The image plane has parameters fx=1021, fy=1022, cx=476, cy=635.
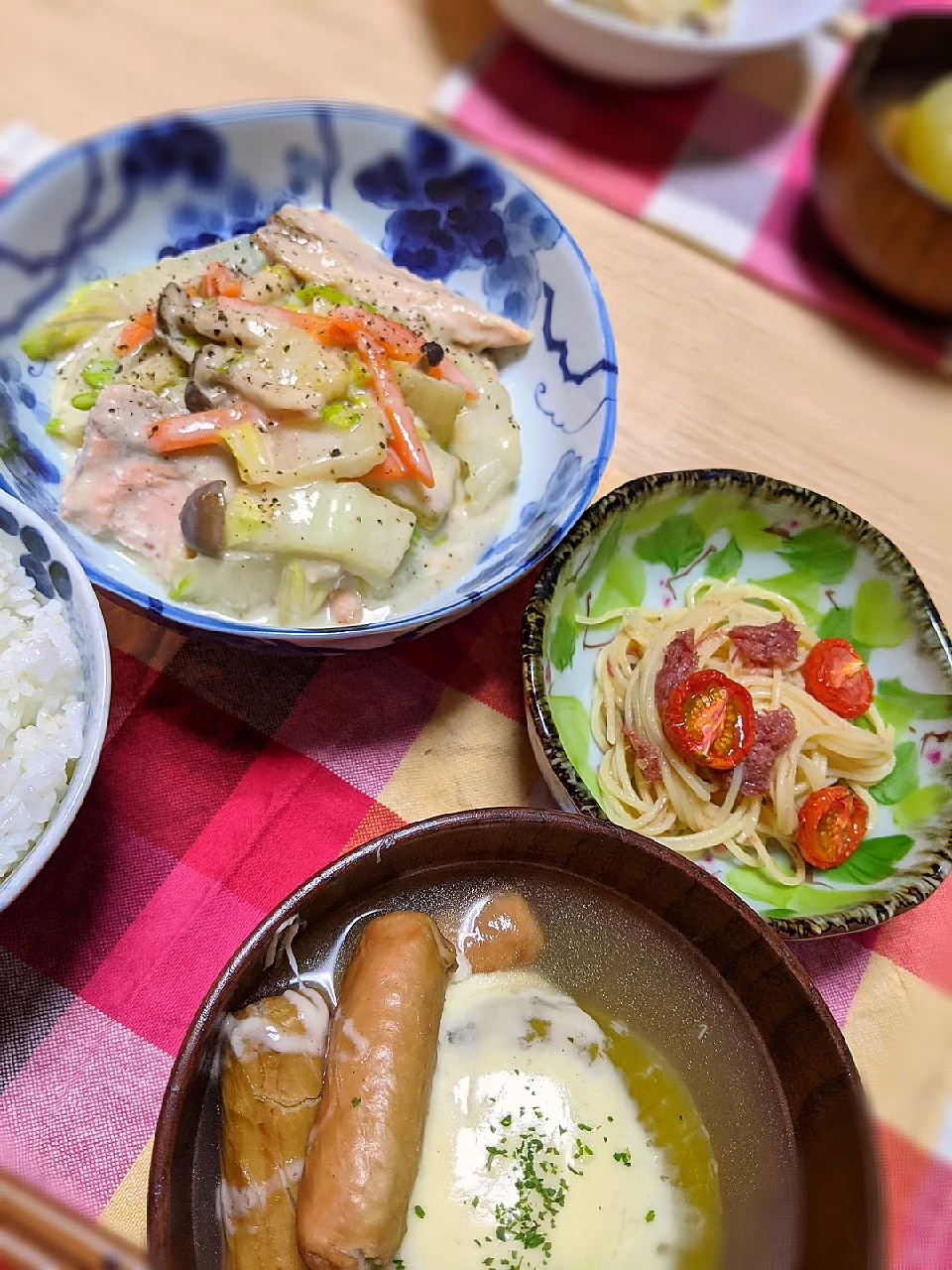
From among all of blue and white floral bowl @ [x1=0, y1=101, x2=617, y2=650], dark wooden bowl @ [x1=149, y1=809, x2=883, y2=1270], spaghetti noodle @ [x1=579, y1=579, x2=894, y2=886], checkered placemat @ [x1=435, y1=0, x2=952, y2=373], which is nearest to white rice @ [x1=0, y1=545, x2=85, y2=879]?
blue and white floral bowl @ [x1=0, y1=101, x2=617, y2=650]

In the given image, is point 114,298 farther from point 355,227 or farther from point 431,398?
point 431,398

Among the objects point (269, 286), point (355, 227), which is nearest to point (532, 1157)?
point (269, 286)

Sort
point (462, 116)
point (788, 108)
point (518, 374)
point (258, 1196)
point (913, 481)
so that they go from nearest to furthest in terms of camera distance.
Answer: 1. point (258, 1196)
2. point (518, 374)
3. point (913, 481)
4. point (462, 116)
5. point (788, 108)

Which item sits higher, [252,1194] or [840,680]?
[840,680]

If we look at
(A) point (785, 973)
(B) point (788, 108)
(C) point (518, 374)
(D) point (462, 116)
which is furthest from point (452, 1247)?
(B) point (788, 108)

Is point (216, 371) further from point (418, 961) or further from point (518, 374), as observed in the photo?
point (418, 961)
